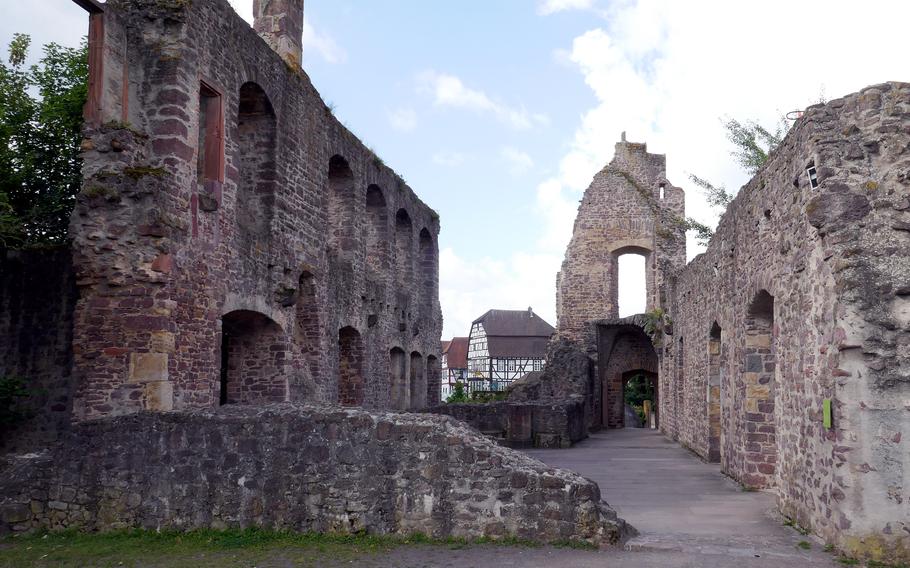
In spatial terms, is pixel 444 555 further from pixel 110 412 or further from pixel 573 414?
pixel 573 414

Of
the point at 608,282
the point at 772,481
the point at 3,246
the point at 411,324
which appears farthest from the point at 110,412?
the point at 608,282

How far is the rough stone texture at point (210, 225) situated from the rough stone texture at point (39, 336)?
8.42ft

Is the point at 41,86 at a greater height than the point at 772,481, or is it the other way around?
the point at 41,86

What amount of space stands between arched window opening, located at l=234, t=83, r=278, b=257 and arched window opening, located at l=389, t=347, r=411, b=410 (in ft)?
26.2

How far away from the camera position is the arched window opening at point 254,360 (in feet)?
43.2

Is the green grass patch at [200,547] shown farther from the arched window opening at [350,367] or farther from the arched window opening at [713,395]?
the arched window opening at [350,367]

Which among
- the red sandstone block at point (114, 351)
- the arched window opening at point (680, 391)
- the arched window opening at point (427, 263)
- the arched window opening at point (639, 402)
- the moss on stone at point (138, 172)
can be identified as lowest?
the arched window opening at point (639, 402)

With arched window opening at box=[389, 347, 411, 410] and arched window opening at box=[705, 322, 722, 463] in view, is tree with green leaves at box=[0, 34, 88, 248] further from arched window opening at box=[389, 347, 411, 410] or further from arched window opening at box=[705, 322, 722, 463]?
arched window opening at box=[705, 322, 722, 463]

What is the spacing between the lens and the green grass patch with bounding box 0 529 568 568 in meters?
6.67

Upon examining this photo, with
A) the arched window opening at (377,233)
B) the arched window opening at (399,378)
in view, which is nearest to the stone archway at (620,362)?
the arched window opening at (399,378)

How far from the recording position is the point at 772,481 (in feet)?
33.9

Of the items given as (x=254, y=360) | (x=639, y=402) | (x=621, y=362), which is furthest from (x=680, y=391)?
(x=639, y=402)

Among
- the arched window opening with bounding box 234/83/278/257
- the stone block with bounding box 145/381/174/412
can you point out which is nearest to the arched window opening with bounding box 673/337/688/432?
the arched window opening with bounding box 234/83/278/257

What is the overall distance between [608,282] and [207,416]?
19714mm
